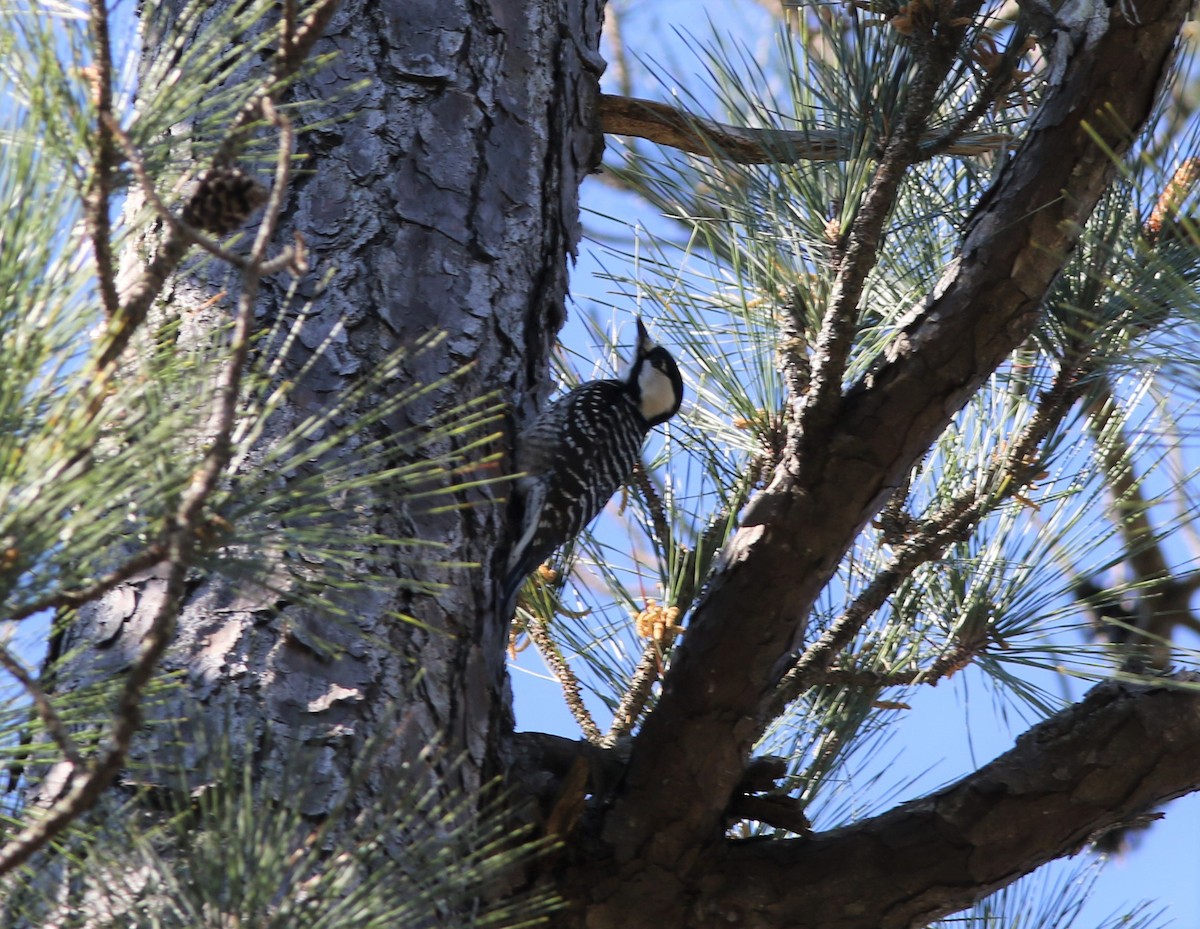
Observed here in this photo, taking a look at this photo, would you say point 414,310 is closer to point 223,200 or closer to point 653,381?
point 223,200

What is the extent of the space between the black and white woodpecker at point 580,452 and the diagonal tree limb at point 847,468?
328 millimetres

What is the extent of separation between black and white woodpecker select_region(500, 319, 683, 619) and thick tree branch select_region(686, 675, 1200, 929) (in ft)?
1.75

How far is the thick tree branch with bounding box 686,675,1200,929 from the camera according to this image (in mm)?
1546

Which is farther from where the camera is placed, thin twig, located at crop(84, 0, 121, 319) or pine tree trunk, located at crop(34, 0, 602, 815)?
pine tree trunk, located at crop(34, 0, 602, 815)

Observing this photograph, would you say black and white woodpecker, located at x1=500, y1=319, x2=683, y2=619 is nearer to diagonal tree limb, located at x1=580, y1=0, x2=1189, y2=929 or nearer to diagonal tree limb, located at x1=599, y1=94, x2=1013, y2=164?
diagonal tree limb, located at x1=580, y1=0, x2=1189, y2=929

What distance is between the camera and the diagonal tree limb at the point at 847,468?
5.17 ft

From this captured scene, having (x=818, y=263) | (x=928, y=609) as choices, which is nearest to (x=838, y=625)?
(x=928, y=609)

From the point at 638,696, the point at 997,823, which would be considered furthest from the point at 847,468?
the point at 638,696

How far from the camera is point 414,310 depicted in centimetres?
174

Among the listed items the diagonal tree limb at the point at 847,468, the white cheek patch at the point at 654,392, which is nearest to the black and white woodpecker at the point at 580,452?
the white cheek patch at the point at 654,392

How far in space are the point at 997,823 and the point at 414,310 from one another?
991mm

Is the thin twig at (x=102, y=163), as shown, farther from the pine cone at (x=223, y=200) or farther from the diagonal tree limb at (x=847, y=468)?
the diagonal tree limb at (x=847, y=468)

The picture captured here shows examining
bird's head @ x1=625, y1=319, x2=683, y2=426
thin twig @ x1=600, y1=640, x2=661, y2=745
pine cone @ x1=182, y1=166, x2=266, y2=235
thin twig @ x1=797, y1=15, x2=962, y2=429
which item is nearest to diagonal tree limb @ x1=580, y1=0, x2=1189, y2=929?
thin twig @ x1=797, y1=15, x2=962, y2=429

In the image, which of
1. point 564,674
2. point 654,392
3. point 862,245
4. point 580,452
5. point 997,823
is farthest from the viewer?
point 654,392
